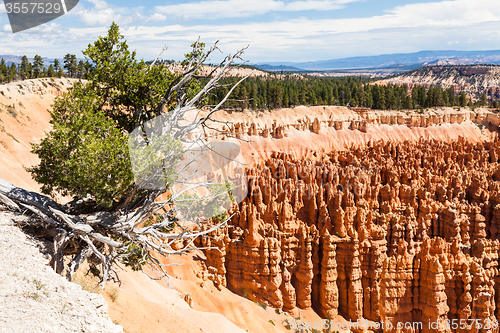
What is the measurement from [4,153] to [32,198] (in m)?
18.7

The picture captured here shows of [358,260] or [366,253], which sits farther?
[366,253]

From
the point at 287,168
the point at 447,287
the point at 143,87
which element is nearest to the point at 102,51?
the point at 143,87

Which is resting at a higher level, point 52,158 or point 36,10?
point 36,10

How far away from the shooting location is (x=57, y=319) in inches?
272

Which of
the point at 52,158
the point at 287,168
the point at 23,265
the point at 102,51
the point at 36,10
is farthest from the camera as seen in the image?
the point at 287,168

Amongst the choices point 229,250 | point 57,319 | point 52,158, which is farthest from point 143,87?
point 229,250

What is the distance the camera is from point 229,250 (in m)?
23.7

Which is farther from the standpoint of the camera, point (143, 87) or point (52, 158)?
point (143, 87)

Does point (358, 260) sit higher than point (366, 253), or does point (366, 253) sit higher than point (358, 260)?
point (366, 253)

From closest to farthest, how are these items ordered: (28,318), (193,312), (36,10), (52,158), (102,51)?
(28,318) < (36,10) < (52,158) < (102,51) < (193,312)

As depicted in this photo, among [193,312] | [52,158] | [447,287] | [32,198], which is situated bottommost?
[447,287]

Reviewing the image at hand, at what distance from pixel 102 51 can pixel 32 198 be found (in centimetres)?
477

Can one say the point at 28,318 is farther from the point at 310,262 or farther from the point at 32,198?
the point at 310,262

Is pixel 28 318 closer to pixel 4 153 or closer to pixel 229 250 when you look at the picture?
pixel 229 250
